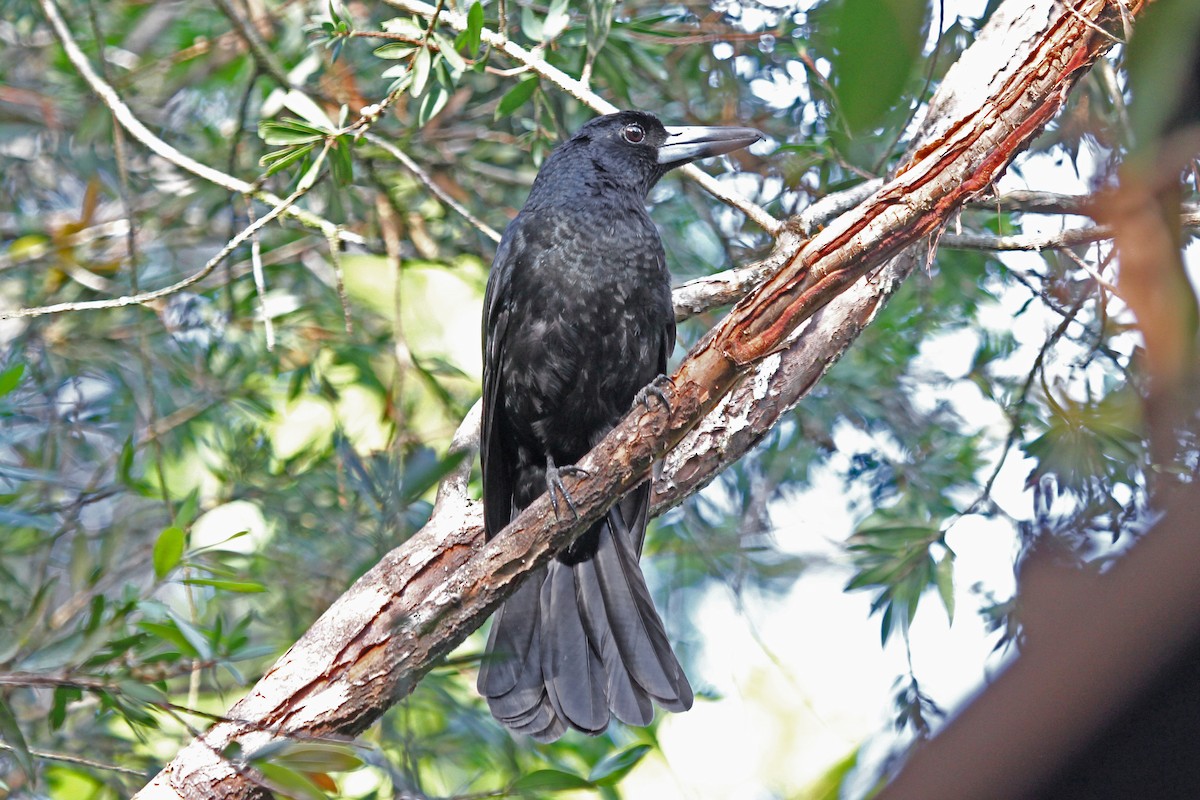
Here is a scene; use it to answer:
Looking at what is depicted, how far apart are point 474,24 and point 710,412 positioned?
3.56ft

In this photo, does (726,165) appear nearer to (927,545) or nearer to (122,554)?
(927,545)

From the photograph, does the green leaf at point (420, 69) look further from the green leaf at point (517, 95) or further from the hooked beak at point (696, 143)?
the hooked beak at point (696, 143)

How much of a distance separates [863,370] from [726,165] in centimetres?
96

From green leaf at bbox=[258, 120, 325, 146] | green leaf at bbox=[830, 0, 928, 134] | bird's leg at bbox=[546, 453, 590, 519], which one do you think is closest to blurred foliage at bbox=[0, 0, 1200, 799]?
green leaf at bbox=[258, 120, 325, 146]

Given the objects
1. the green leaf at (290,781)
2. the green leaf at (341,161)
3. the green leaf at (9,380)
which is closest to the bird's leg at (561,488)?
the green leaf at (290,781)

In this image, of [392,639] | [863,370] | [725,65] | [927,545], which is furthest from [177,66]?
[927,545]

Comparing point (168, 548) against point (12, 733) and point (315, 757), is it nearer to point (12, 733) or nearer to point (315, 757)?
point (12, 733)

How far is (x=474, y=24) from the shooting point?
102 inches

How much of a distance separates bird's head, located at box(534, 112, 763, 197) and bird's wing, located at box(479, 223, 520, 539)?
344 mm

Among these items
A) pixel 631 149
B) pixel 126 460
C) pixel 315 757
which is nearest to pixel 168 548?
pixel 126 460

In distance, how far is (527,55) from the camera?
9.66 feet

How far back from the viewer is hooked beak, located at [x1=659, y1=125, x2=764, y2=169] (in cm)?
335

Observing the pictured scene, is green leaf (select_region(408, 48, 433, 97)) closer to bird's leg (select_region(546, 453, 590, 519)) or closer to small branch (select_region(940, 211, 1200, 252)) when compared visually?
bird's leg (select_region(546, 453, 590, 519))

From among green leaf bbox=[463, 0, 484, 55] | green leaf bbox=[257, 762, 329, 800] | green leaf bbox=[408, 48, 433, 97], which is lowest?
green leaf bbox=[257, 762, 329, 800]
